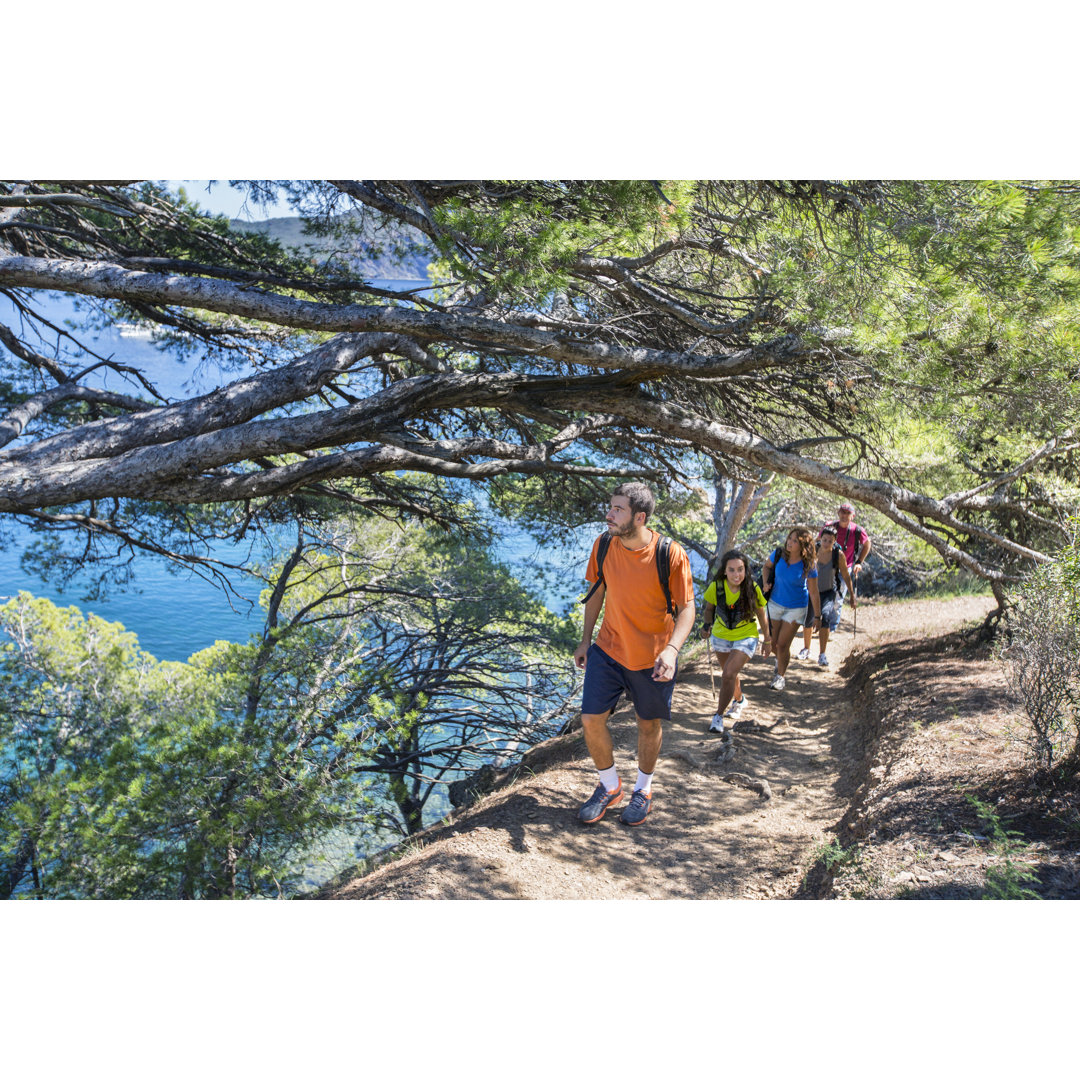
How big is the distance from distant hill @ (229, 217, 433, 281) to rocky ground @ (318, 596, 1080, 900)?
4526mm

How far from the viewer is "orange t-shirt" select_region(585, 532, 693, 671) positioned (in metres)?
3.66

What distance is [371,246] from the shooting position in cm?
670

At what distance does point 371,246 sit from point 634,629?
4746mm

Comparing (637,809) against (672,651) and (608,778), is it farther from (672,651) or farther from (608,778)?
(672,651)

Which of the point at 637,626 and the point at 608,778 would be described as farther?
the point at 608,778

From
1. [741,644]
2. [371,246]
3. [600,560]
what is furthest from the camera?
[371,246]

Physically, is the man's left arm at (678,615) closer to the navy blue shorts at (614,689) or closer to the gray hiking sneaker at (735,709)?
the navy blue shorts at (614,689)

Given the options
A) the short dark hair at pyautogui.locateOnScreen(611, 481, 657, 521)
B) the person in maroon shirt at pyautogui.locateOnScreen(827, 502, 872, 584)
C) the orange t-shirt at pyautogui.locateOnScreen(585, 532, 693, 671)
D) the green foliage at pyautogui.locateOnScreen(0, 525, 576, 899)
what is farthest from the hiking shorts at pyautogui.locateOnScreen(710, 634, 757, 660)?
the green foliage at pyautogui.locateOnScreen(0, 525, 576, 899)

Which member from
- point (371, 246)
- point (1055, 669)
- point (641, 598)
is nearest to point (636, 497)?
point (641, 598)

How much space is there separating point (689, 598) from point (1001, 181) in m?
2.89

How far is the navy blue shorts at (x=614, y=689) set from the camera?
384 centimetres

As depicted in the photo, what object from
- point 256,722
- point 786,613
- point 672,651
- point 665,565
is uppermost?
point 786,613

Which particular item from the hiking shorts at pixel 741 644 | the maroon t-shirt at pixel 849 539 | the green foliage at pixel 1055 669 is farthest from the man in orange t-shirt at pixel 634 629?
the maroon t-shirt at pixel 849 539

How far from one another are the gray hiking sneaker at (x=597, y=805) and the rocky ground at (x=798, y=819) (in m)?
0.06
